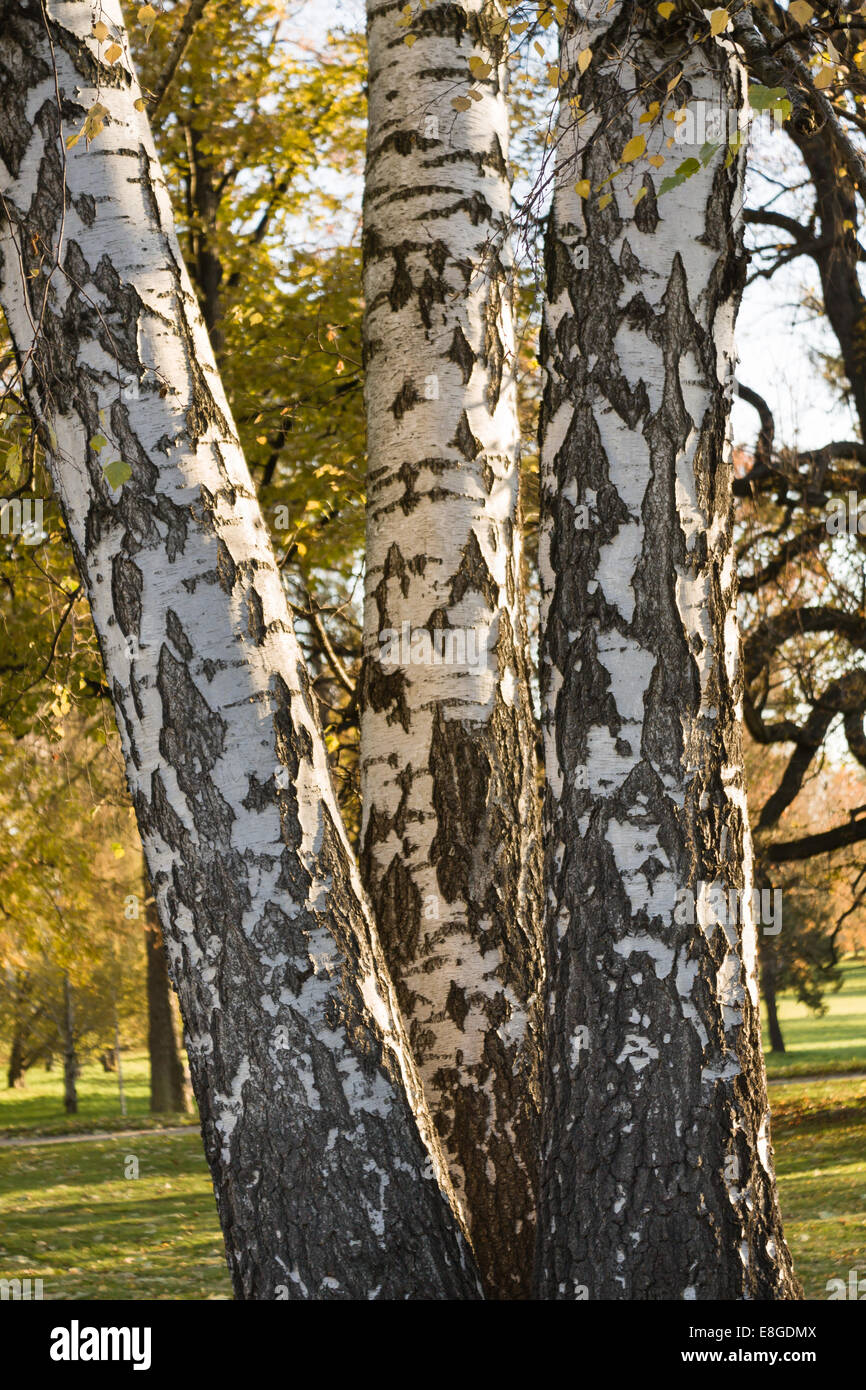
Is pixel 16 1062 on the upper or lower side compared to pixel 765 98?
lower

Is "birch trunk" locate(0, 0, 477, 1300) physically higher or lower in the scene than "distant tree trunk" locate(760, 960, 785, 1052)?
higher

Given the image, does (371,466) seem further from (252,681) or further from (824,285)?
(824,285)

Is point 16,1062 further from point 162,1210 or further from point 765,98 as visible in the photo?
point 765,98

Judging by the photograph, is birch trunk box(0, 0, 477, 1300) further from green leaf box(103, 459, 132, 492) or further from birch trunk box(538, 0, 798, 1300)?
birch trunk box(538, 0, 798, 1300)

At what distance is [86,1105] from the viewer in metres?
28.0

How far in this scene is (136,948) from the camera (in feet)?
91.0

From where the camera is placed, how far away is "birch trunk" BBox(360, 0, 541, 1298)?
269cm

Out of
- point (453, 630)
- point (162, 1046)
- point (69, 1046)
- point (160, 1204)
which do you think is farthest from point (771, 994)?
point (453, 630)

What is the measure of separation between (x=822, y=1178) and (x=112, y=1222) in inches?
248

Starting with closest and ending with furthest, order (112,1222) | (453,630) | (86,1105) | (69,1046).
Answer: (453,630)
(112,1222)
(69,1046)
(86,1105)

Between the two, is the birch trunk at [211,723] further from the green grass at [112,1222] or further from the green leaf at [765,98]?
the green grass at [112,1222]

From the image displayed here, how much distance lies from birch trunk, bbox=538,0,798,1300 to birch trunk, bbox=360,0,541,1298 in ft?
1.48

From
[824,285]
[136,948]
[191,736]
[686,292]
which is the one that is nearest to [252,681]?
[191,736]

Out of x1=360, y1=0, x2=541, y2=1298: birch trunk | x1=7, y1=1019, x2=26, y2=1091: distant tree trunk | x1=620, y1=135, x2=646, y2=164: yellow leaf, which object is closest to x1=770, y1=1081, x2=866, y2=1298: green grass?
x1=360, y1=0, x2=541, y2=1298: birch trunk
